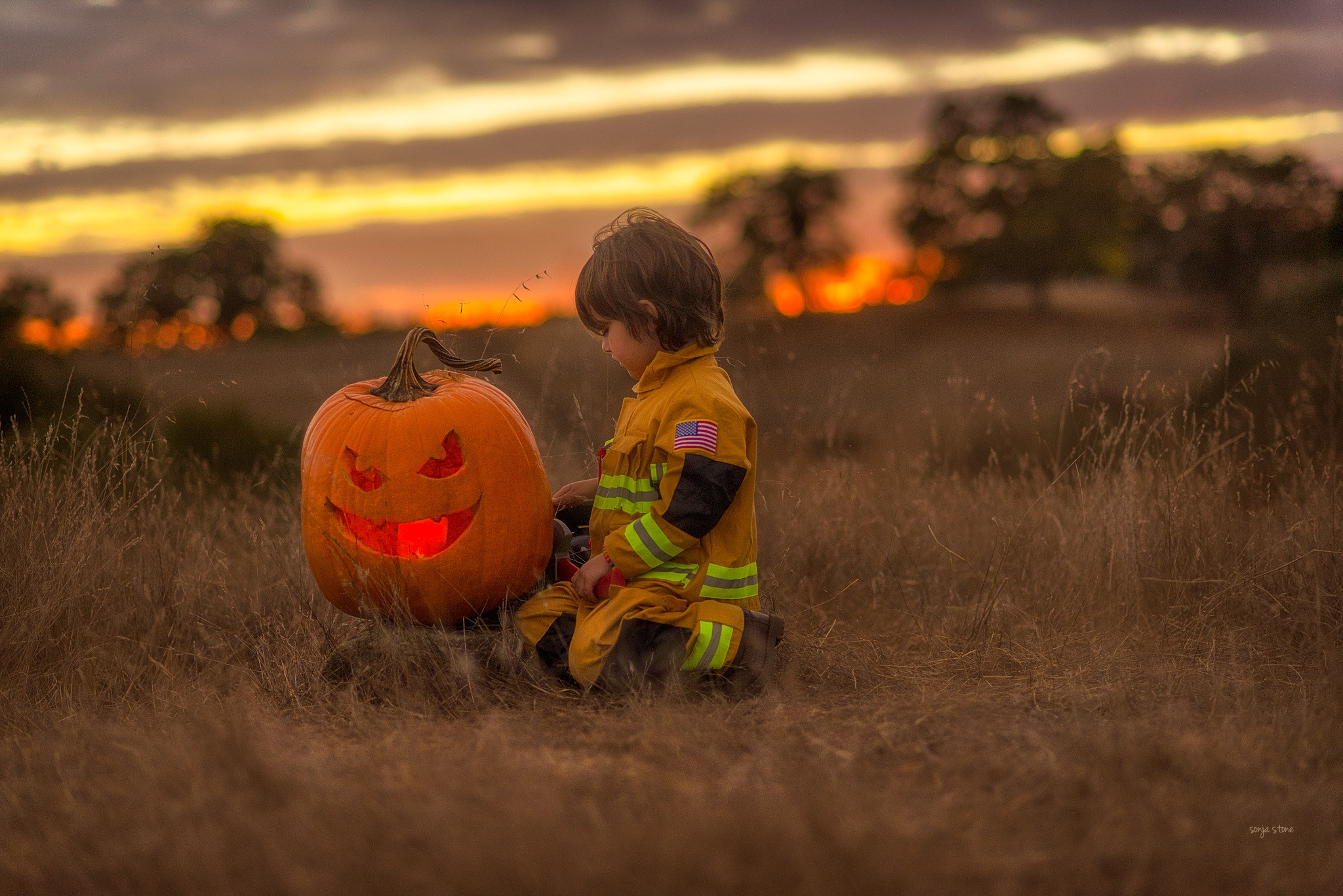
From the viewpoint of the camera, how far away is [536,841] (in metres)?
2.09

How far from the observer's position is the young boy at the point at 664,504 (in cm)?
329

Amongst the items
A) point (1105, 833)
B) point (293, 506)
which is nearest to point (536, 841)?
point (1105, 833)

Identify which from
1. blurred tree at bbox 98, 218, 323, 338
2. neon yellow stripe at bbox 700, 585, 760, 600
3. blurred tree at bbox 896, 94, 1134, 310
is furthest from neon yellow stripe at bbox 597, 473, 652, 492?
blurred tree at bbox 896, 94, 1134, 310

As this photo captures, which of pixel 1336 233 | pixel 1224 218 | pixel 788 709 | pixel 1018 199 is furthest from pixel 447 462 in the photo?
pixel 1224 218

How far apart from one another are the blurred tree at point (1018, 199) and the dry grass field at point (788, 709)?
1398 inches

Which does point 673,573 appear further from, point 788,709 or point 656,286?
point 656,286

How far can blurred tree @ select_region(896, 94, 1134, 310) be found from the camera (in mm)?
39062

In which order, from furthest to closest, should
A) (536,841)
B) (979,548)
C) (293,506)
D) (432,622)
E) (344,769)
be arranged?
(293,506), (979,548), (432,622), (344,769), (536,841)

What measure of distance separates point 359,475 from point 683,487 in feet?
3.78

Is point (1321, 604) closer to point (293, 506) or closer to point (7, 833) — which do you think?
point (7, 833)

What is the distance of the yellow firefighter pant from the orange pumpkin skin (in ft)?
1.42

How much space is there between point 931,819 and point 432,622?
2.03 meters

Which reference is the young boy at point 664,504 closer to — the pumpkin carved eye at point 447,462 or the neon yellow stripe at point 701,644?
the neon yellow stripe at point 701,644

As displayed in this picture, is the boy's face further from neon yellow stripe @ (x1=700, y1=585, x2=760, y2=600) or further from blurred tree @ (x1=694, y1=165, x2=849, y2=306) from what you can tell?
blurred tree @ (x1=694, y1=165, x2=849, y2=306)
